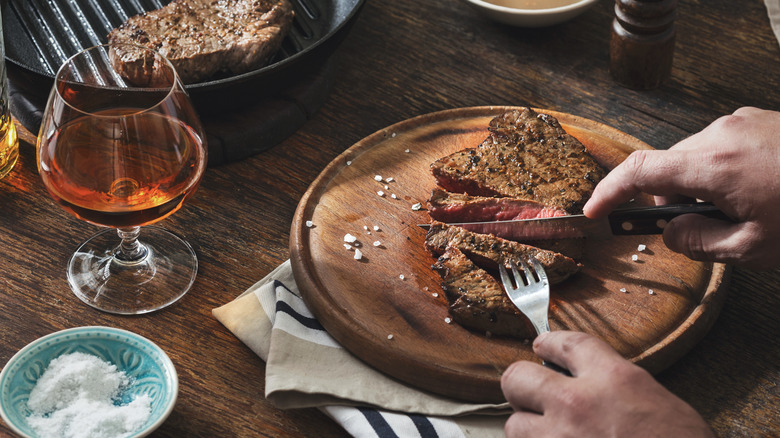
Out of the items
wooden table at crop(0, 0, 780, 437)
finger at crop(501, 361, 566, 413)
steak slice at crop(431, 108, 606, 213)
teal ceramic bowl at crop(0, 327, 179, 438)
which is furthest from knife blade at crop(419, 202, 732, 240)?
teal ceramic bowl at crop(0, 327, 179, 438)

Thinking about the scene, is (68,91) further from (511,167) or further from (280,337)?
(511,167)

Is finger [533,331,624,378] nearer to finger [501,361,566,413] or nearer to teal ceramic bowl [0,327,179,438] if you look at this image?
finger [501,361,566,413]

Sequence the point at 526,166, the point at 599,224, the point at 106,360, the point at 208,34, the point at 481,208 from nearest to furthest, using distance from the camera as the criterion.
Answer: the point at 106,360
the point at 599,224
the point at 481,208
the point at 526,166
the point at 208,34

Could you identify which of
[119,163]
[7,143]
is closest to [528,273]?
[119,163]

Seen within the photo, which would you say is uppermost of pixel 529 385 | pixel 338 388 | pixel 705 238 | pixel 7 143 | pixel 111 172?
pixel 111 172

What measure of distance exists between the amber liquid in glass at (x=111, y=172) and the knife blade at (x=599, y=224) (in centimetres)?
79

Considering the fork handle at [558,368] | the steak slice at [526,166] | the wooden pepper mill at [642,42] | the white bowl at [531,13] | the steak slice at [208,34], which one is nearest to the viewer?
the fork handle at [558,368]

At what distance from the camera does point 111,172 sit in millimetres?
1823

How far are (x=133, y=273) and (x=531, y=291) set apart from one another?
3.42ft

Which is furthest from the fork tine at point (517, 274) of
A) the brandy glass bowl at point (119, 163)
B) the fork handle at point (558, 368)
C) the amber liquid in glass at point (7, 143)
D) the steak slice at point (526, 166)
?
the amber liquid in glass at point (7, 143)

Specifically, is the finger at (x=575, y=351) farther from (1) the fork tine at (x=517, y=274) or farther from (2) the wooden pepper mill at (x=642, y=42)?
(2) the wooden pepper mill at (x=642, y=42)

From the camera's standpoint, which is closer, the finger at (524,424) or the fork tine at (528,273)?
the finger at (524,424)

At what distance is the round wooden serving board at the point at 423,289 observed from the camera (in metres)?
1.92

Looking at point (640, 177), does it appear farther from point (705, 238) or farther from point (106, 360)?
point (106, 360)
